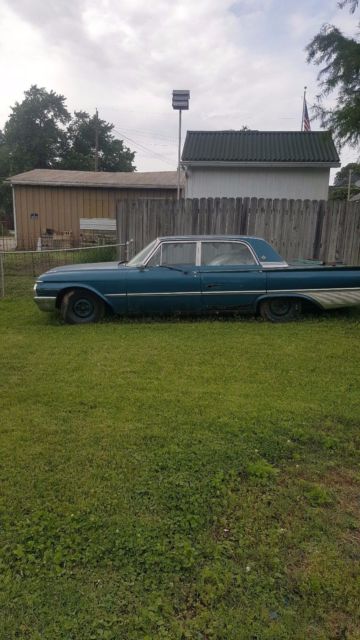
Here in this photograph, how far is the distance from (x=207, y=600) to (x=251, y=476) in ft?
3.28

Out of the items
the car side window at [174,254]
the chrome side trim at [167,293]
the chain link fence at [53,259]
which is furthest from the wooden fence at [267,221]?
the chrome side trim at [167,293]

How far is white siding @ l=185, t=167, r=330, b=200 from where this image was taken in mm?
14688

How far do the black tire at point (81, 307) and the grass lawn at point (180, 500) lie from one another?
6.85ft

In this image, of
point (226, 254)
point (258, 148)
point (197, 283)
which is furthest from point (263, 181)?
point (197, 283)

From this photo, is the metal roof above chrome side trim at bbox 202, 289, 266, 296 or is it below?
above

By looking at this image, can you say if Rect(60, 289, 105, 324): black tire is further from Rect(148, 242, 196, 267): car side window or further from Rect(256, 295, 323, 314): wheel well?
Rect(256, 295, 323, 314): wheel well

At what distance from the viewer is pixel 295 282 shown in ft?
23.0

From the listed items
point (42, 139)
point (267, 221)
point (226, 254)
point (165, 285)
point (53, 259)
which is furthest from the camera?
point (42, 139)

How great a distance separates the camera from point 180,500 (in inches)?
Answer: 106

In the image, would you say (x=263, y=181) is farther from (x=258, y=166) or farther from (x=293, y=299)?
(x=293, y=299)

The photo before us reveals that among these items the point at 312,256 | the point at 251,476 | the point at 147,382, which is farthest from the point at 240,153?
the point at 251,476

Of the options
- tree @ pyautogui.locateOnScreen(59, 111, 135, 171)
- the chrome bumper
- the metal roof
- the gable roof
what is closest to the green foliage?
tree @ pyautogui.locateOnScreen(59, 111, 135, 171)

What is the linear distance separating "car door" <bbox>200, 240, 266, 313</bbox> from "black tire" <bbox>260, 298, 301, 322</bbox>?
0.23m

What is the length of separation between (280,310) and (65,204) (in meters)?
16.2
